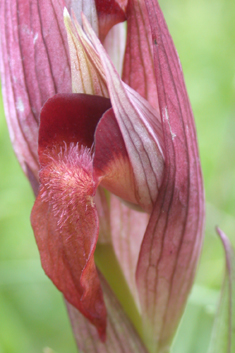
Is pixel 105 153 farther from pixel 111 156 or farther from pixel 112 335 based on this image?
pixel 112 335

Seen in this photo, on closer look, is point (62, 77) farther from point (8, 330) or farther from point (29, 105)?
point (8, 330)

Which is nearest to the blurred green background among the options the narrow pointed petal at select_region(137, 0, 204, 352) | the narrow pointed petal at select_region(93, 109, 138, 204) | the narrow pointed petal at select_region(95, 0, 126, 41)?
the narrow pointed petal at select_region(137, 0, 204, 352)

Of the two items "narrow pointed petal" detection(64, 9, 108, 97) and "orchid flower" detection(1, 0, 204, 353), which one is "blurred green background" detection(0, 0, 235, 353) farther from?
"narrow pointed petal" detection(64, 9, 108, 97)

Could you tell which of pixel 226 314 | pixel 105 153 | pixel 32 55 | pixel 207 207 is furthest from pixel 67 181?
pixel 207 207

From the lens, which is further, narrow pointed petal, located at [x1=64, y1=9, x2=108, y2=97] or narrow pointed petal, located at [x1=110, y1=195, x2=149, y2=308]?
narrow pointed petal, located at [x1=110, y1=195, x2=149, y2=308]

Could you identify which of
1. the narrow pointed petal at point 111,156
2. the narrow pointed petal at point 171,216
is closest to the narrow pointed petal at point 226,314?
the narrow pointed petal at point 171,216
